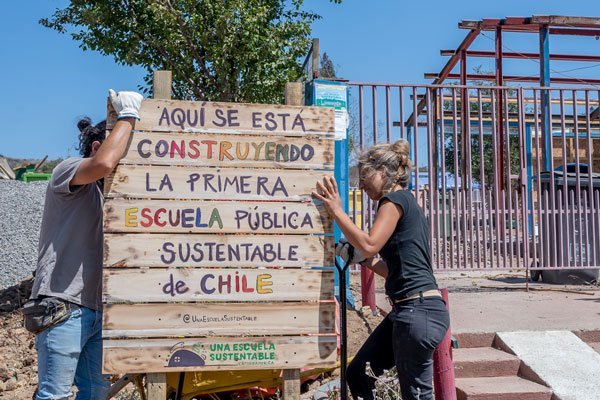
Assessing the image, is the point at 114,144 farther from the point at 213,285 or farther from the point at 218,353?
the point at 218,353

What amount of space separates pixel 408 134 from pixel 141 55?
6.00m

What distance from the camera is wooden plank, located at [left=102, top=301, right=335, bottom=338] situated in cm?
335

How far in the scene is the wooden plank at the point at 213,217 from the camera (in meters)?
3.36

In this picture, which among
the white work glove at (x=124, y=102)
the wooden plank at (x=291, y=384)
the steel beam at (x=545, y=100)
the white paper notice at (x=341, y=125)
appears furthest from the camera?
the steel beam at (x=545, y=100)

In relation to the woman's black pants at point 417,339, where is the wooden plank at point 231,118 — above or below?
above

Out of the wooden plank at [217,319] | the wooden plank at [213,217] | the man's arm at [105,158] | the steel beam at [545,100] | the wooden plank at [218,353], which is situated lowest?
the wooden plank at [218,353]

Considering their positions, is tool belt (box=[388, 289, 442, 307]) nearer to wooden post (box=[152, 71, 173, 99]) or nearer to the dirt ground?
wooden post (box=[152, 71, 173, 99])

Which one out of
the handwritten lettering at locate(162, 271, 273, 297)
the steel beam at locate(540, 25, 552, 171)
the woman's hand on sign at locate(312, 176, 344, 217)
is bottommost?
the handwritten lettering at locate(162, 271, 273, 297)

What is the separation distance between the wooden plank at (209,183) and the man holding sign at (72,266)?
0.47ft

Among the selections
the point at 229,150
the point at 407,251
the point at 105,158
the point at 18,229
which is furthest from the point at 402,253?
the point at 18,229

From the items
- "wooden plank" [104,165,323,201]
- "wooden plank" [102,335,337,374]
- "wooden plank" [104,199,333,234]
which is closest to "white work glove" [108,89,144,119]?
"wooden plank" [104,165,323,201]

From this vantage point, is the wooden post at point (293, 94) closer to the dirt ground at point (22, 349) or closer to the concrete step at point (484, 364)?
the dirt ground at point (22, 349)

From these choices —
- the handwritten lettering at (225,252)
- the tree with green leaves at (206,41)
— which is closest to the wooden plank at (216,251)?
the handwritten lettering at (225,252)

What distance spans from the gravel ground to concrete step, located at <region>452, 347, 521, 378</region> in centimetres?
780
